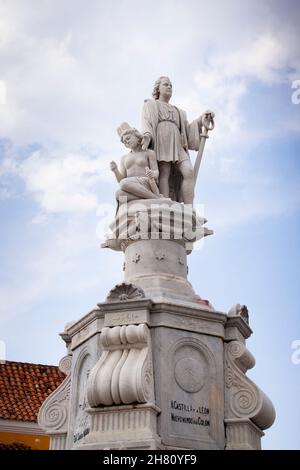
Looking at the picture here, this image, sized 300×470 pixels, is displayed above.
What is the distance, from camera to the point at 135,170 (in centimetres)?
1286

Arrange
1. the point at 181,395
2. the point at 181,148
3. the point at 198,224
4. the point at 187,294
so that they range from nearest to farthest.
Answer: the point at 181,395 < the point at 187,294 < the point at 198,224 < the point at 181,148

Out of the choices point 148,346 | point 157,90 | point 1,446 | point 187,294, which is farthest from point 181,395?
point 1,446

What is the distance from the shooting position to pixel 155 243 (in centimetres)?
1211

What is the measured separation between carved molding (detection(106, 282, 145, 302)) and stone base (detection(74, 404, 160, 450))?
1559 millimetres

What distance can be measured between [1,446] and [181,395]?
472 inches

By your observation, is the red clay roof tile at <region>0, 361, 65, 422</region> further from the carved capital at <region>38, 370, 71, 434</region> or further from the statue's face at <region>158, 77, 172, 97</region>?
the statue's face at <region>158, 77, 172, 97</region>

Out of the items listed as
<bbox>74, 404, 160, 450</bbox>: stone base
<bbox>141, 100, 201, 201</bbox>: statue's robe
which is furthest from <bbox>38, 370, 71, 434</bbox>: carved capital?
<bbox>141, 100, 201, 201</bbox>: statue's robe

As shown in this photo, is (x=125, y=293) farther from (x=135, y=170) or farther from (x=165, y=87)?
(x=165, y=87)

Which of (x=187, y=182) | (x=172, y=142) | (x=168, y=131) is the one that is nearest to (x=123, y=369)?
(x=187, y=182)

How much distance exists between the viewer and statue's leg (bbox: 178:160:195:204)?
43.0 ft

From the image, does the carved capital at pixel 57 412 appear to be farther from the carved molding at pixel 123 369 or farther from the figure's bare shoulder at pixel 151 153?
the figure's bare shoulder at pixel 151 153

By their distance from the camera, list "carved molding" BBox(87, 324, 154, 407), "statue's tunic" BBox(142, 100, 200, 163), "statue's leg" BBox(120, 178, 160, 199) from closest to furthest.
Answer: "carved molding" BBox(87, 324, 154, 407) < "statue's leg" BBox(120, 178, 160, 199) < "statue's tunic" BBox(142, 100, 200, 163)
